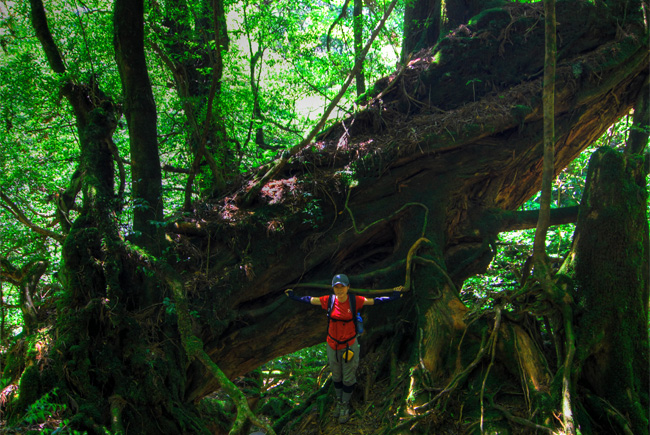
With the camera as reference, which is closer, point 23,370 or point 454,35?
point 23,370

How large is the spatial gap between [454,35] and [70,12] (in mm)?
7337

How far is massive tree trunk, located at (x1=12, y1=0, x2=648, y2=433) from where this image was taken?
14.7 ft

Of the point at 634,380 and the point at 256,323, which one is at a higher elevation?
the point at 256,323

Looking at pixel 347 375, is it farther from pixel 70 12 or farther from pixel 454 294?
pixel 70 12

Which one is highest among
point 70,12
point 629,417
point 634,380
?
point 70,12

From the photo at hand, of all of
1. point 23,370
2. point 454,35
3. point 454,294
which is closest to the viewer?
point 23,370

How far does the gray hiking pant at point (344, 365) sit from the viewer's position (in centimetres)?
487

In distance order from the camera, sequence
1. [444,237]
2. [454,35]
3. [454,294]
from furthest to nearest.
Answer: [454,35] < [444,237] < [454,294]

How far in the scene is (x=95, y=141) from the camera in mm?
5652

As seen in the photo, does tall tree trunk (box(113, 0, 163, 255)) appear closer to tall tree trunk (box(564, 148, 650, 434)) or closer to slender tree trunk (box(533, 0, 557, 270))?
slender tree trunk (box(533, 0, 557, 270))

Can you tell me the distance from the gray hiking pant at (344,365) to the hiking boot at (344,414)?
0.27 meters

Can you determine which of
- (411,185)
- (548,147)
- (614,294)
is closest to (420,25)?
(411,185)

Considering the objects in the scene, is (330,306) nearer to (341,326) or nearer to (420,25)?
(341,326)

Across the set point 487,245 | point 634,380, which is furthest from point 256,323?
point 634,380
